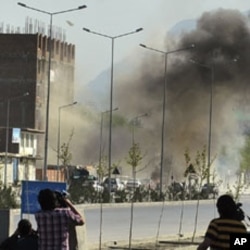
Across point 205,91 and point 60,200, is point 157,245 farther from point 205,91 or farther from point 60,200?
point 205,91

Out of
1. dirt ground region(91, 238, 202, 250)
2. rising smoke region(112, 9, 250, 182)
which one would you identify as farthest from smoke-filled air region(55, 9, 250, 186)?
dirt ground region(91, 238, 202, 250)

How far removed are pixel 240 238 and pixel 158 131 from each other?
10632 cm

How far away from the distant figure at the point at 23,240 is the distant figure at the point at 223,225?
2.13 m

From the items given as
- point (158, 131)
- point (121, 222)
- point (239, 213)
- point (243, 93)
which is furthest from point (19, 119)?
point (239, 213)

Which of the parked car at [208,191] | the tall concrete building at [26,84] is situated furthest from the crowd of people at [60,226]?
the tall concrete building at [26,84]

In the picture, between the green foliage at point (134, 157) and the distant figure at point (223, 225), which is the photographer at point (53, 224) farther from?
the green foliage at point (134, 157)

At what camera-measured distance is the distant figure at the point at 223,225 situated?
988 cm

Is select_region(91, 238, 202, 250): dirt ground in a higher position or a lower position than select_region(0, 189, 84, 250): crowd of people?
lower

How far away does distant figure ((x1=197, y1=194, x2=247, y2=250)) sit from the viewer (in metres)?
9.88

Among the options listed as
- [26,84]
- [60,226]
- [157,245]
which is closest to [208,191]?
[157,245]

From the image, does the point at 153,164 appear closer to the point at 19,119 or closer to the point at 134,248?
the point at 19,119

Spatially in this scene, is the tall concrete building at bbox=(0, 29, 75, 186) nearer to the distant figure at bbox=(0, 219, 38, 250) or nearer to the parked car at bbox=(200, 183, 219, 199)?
the parked car at bbox=(200, 183, 219, 199)

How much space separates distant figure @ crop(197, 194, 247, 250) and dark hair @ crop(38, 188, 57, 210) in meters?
1.79

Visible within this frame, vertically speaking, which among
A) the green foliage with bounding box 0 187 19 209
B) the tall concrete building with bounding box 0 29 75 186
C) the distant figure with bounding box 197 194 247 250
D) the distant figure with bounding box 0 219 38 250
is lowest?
the green foliage with bounding box 0 187 19 209
